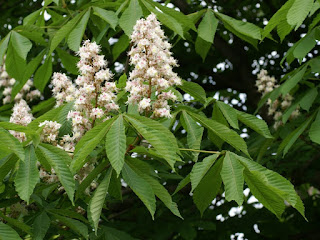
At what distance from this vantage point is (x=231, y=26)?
3.10 meters

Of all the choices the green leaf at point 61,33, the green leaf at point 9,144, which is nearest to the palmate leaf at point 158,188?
the green leaf at point 9,144

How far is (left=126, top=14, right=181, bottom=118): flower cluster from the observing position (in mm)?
2127

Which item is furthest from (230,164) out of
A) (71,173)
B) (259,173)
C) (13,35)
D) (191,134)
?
(13,35)

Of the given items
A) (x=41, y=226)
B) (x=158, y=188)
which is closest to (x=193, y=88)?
(x=158, y=188)

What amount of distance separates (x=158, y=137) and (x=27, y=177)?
54cm

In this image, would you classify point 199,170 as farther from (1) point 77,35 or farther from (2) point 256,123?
(1) point 77,35

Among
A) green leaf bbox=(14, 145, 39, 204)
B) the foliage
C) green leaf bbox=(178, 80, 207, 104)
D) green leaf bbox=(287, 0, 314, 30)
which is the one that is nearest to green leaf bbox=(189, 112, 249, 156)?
the foliage

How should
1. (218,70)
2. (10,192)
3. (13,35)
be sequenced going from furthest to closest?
(218,70), (13,35), (10,192)

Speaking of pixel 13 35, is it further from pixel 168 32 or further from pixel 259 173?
pixel 259 173

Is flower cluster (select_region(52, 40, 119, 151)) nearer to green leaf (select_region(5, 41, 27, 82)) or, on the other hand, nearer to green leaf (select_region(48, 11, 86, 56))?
green leaf (select_region(48, 11, 86, 56))

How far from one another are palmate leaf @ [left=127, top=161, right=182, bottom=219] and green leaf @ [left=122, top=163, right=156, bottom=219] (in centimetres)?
3

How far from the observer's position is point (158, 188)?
2059 mm

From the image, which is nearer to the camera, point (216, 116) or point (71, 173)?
point (71, 173)

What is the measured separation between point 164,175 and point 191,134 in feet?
2.82
